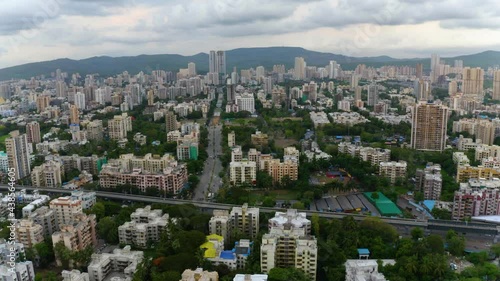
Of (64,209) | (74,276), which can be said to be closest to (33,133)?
Result: (64,209)

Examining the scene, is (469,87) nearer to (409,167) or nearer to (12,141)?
(409,167)

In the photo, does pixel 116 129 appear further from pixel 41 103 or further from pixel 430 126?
pixel 430 126

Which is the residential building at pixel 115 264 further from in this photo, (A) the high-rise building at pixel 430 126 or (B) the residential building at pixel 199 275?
(A) the high-rise building at pixel 430 126

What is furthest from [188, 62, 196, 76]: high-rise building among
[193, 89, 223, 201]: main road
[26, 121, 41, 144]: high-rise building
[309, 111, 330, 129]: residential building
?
[26, 121, 41, 144]: high-rise building

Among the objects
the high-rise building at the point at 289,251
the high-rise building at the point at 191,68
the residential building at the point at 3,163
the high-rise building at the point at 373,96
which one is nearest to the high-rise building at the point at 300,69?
the high-rise building at the point at 191,68

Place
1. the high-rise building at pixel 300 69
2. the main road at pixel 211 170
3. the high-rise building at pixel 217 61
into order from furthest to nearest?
the high-rise building at pixel 300 69 → the high-rise building at pixel 217 61 → the main road at pixel 211 170

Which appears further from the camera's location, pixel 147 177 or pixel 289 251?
pixel 147 177

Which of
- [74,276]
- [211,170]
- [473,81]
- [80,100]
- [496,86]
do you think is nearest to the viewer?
[74,276]
